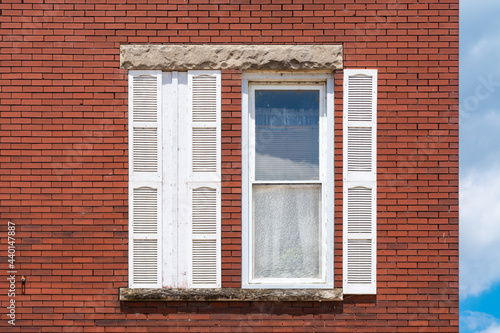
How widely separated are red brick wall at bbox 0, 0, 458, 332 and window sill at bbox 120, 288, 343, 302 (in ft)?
0.30

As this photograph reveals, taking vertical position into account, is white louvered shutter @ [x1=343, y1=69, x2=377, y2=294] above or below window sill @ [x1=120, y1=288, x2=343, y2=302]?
above

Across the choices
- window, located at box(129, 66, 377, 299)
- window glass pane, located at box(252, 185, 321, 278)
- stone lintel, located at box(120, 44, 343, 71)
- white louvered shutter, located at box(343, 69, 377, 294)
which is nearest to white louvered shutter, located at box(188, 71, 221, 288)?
window, located at box(129, 66, 377, 299)

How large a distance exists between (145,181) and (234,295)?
4.89ft

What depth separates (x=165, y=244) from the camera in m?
5.48

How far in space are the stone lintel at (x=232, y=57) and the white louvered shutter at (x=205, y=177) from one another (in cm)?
15

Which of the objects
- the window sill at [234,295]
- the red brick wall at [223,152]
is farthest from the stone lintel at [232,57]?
the window sill at [234,295]

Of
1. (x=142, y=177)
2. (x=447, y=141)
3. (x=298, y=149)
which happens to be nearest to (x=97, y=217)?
(x=142, y=177)

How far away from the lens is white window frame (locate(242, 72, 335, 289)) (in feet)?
17.9

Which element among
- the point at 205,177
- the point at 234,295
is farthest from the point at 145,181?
the point at 234,295

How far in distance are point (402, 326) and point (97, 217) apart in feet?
11.0

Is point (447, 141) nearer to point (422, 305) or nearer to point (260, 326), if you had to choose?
point (422, 305)

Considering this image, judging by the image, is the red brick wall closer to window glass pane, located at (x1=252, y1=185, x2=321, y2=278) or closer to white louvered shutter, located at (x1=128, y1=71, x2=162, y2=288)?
white louvered shutter, located at (x1=128, y1=71, x2=162, y2=288)

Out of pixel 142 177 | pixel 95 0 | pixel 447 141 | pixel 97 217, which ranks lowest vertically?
pixel 97 217

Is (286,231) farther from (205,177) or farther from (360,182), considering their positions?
(205,177)
